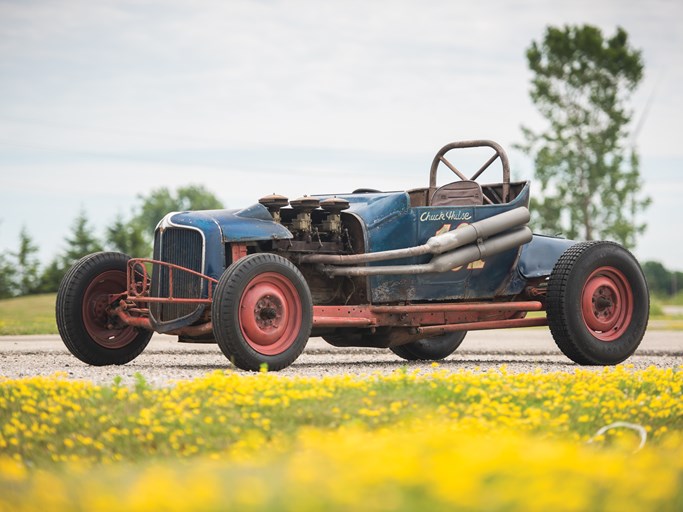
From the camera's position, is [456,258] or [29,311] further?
[29,311]

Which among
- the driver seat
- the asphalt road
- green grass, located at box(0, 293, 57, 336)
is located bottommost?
green grass, located at box(0, 293, 57, 336)

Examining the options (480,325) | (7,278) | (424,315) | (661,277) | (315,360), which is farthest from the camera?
(661,277)

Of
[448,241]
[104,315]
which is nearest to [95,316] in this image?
[104,315]

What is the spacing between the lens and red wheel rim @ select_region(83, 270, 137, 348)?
12344 millimetres

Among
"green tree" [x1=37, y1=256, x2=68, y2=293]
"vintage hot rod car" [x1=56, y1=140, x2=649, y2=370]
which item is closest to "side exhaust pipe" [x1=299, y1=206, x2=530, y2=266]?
"vintage hot rod car" [x1=56, y1=140, x2=649, y2=370]

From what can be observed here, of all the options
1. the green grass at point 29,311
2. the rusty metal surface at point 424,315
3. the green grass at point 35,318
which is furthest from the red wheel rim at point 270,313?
the green grass at point 29,311

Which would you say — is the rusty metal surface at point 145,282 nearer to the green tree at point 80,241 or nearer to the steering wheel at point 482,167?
the steering wheel at point 482,167

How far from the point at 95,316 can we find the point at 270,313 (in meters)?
2.51

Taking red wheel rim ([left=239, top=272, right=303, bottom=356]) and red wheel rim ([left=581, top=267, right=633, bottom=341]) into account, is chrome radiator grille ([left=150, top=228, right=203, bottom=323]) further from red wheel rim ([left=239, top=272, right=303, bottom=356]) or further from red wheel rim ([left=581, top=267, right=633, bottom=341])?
red wheel rim ([left=581, top=267, right=633, bottom=341])

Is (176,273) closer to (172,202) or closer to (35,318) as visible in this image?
(35,318)

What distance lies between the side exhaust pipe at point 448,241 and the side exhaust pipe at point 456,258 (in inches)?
3.2

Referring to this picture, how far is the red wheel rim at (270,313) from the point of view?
10.7 m

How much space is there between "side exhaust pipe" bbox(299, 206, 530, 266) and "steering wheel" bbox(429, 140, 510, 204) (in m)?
0.61

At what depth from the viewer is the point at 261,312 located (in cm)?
1088
